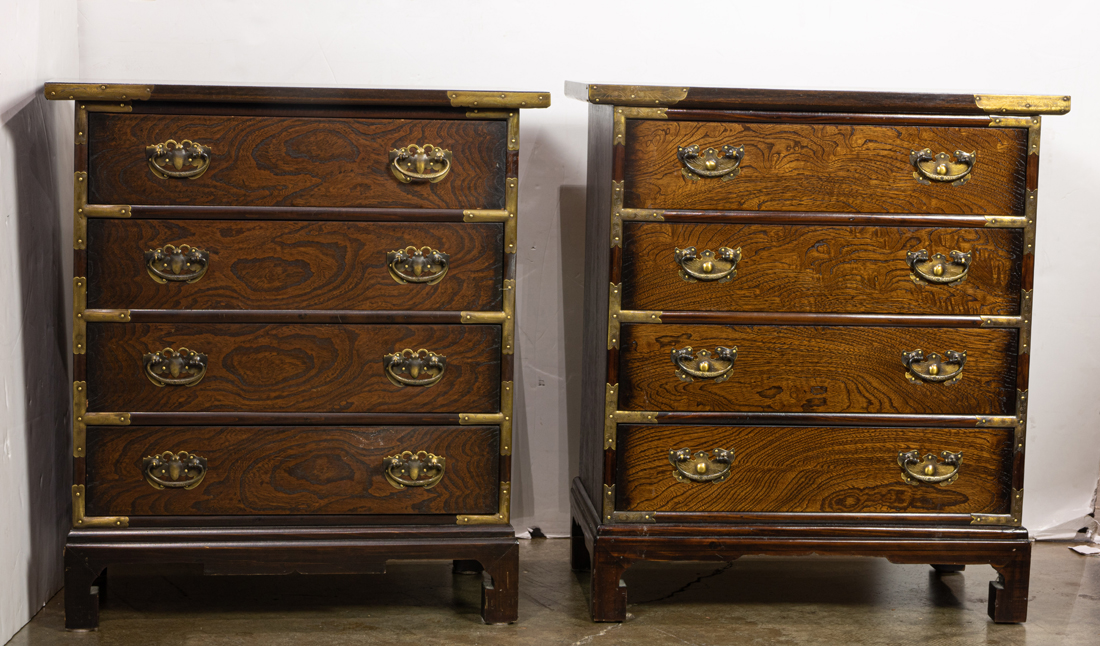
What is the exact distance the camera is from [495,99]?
6.70ft

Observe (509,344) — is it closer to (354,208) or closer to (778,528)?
(354,208)

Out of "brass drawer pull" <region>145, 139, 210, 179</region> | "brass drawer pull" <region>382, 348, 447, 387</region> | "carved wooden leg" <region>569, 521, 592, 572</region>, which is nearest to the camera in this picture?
"brass drawer pull" <region>145, 139, 210, 179</region>

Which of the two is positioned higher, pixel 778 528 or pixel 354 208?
pixel 354 208

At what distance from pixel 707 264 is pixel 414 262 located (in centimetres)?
62

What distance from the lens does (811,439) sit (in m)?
2.18

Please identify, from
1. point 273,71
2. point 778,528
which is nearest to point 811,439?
point 778,528

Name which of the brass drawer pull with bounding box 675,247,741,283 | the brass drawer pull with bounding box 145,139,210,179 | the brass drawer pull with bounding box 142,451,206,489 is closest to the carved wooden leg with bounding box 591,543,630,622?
the brass drawer pull with bounding box 675,247,741,283

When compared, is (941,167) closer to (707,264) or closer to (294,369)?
(707,264)

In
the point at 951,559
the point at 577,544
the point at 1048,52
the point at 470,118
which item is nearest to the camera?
the point at 470,118

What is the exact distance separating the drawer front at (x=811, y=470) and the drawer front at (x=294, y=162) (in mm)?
645

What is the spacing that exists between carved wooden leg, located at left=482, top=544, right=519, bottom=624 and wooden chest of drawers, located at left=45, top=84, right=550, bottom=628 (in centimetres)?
2

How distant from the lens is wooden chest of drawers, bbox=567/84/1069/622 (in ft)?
6.91

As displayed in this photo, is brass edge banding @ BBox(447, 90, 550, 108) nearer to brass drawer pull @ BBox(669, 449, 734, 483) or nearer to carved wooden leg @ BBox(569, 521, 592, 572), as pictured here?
brass drawer pull @ BBox(669, 449, 734, 483)

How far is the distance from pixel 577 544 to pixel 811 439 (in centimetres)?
70
